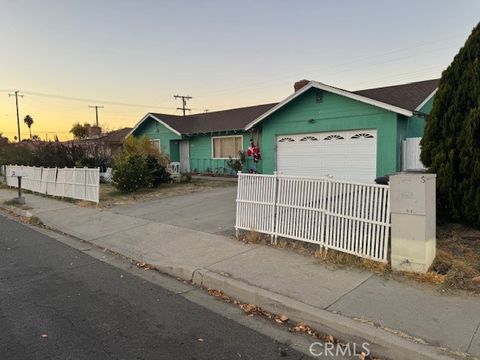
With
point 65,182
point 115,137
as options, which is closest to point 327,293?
point 65,182

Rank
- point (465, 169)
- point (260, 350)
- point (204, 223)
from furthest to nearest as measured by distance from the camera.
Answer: point (204, 223)
point (465, 169)
point (260, 350)

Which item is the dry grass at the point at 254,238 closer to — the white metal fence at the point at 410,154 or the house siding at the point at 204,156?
the white metal fence at the point at 410,154

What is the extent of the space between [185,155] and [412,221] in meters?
19.8

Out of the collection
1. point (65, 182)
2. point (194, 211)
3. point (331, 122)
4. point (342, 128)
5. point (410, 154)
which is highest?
point (331, 122)

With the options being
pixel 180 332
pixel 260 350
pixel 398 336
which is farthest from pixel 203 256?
pixel 398 336

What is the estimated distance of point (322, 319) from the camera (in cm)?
390

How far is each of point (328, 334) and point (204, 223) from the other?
533 cm

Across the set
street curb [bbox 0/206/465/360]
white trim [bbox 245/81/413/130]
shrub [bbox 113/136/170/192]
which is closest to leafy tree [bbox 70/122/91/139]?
shrub [bbox 113/136/170/192]

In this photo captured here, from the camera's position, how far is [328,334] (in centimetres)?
378

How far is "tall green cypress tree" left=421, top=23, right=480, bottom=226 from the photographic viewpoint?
611cm

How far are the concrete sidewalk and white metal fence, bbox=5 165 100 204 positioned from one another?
17.1 ft

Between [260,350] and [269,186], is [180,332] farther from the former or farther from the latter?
[269,186]

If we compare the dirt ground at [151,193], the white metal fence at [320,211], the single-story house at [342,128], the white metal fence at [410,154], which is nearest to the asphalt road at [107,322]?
the white metal fence at [320,211]

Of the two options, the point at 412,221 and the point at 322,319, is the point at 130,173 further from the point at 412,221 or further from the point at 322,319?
the point at 322,319
